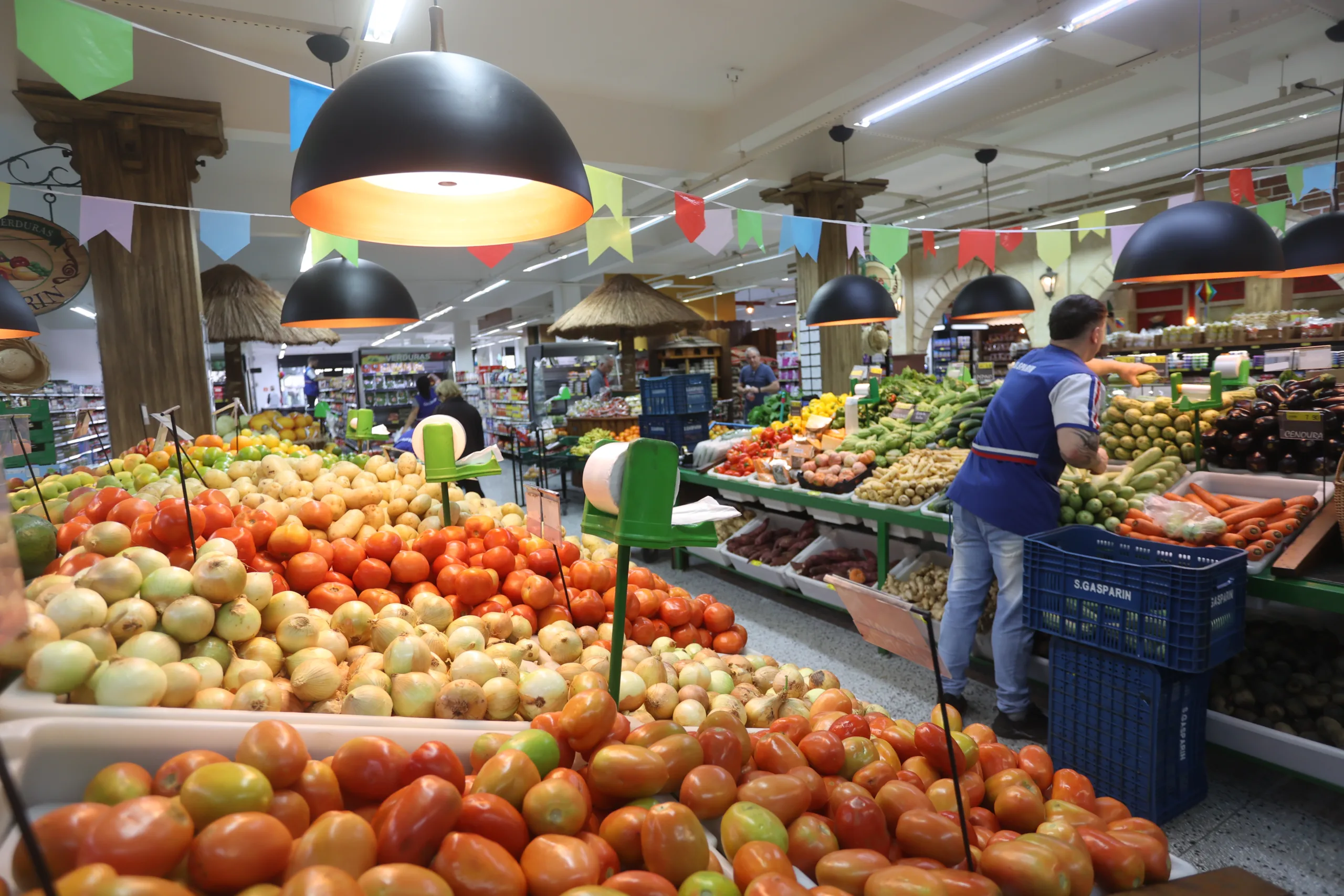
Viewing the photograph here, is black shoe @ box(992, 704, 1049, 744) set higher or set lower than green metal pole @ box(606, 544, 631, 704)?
lower

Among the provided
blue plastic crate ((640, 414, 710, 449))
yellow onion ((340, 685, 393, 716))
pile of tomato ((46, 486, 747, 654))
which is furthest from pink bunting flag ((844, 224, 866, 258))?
yellow onion ((340, 685, 393, 716))

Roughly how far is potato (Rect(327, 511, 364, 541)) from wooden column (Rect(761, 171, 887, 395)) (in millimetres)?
6191

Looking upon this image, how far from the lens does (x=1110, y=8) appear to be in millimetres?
4250

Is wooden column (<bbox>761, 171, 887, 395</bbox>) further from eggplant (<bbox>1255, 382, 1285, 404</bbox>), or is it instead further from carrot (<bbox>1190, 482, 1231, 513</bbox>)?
carrot (<bbox>1190, 482, 1231, 513</bbox>)

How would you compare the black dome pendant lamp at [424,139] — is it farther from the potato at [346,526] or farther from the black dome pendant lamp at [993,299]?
the black dome pendant lamp at [993,299]

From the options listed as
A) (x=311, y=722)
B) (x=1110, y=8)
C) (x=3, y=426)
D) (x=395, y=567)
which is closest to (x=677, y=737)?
(x=311, y=722)

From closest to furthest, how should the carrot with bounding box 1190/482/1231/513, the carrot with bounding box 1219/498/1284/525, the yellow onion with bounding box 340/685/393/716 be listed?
the yellow onion with bounding box 340/685/393/716, the carrot with bounding box 1219/498/1284/525, the carrot with bounding box 1190/482/1231/513

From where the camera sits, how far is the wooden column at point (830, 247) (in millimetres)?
7691

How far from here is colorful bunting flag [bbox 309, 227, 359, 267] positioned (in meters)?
3.83

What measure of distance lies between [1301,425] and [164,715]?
3922mm

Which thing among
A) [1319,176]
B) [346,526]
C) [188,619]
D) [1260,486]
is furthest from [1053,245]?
[188,619]

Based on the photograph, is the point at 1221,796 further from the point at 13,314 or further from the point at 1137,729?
the point at 13,314

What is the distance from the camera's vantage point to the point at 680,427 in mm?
6625

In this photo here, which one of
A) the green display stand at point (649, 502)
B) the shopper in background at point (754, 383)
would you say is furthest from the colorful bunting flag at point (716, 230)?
the shopper in background at point (754, 383)
